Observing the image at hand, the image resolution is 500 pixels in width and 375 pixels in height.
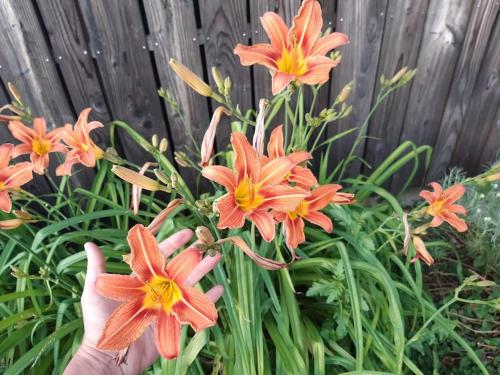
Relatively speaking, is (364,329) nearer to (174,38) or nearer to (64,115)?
(174,38)

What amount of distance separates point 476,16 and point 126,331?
7.81 ft

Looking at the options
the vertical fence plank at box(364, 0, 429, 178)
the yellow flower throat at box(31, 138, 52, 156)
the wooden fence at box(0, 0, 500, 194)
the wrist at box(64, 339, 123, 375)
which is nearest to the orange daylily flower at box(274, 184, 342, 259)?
the wrist at box(64, 339, 123, 375)

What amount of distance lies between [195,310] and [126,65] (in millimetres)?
1512

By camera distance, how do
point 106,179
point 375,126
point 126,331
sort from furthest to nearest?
point 375,126, point 106,179, point 126,331

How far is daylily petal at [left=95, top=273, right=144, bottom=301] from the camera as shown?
927 millimetres

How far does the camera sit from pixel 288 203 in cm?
104

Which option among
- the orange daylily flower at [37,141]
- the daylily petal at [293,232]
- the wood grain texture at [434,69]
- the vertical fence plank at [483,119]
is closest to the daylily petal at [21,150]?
the orange daylily flower at [37,141]

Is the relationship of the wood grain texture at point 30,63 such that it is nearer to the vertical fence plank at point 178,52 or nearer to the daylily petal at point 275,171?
the vertical fence plank at point 178,52

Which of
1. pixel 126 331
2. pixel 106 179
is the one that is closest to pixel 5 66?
pixel 106 179

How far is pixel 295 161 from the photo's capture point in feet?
4.09

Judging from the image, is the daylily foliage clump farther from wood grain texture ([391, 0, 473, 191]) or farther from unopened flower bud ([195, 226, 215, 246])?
wood grain texture ([391, 0, 473, 191])

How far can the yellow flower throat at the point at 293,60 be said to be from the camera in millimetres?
1306

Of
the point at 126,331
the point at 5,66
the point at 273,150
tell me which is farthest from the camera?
the point at 5,66

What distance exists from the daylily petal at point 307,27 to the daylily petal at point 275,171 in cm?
46
